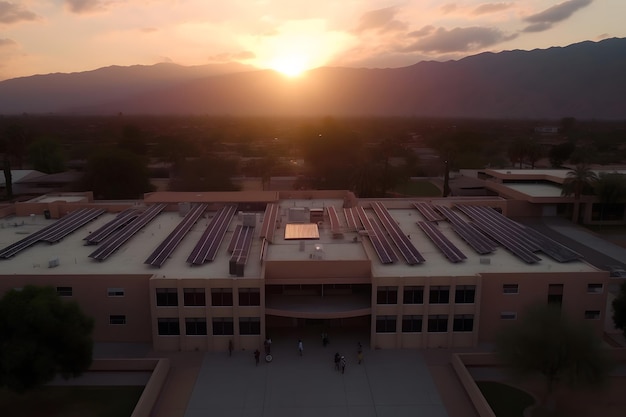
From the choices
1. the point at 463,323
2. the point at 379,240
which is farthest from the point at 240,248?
the point at 463,323

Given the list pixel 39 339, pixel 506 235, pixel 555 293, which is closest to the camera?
pixel 39 339

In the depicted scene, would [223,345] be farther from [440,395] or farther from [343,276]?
[440,395]

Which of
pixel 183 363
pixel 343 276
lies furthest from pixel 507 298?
pixel 183 363

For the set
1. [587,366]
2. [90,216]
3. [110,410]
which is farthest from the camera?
[90,216]

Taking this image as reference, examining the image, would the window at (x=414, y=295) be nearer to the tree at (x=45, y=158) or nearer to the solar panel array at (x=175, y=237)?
the solar panel array at (x=175, y=237)

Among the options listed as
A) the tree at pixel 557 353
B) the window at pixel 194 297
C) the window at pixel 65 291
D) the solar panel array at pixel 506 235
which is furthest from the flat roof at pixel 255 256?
the tree at pixel 557 353

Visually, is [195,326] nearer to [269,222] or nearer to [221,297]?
[221,297]

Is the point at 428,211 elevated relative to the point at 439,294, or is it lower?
elevated
